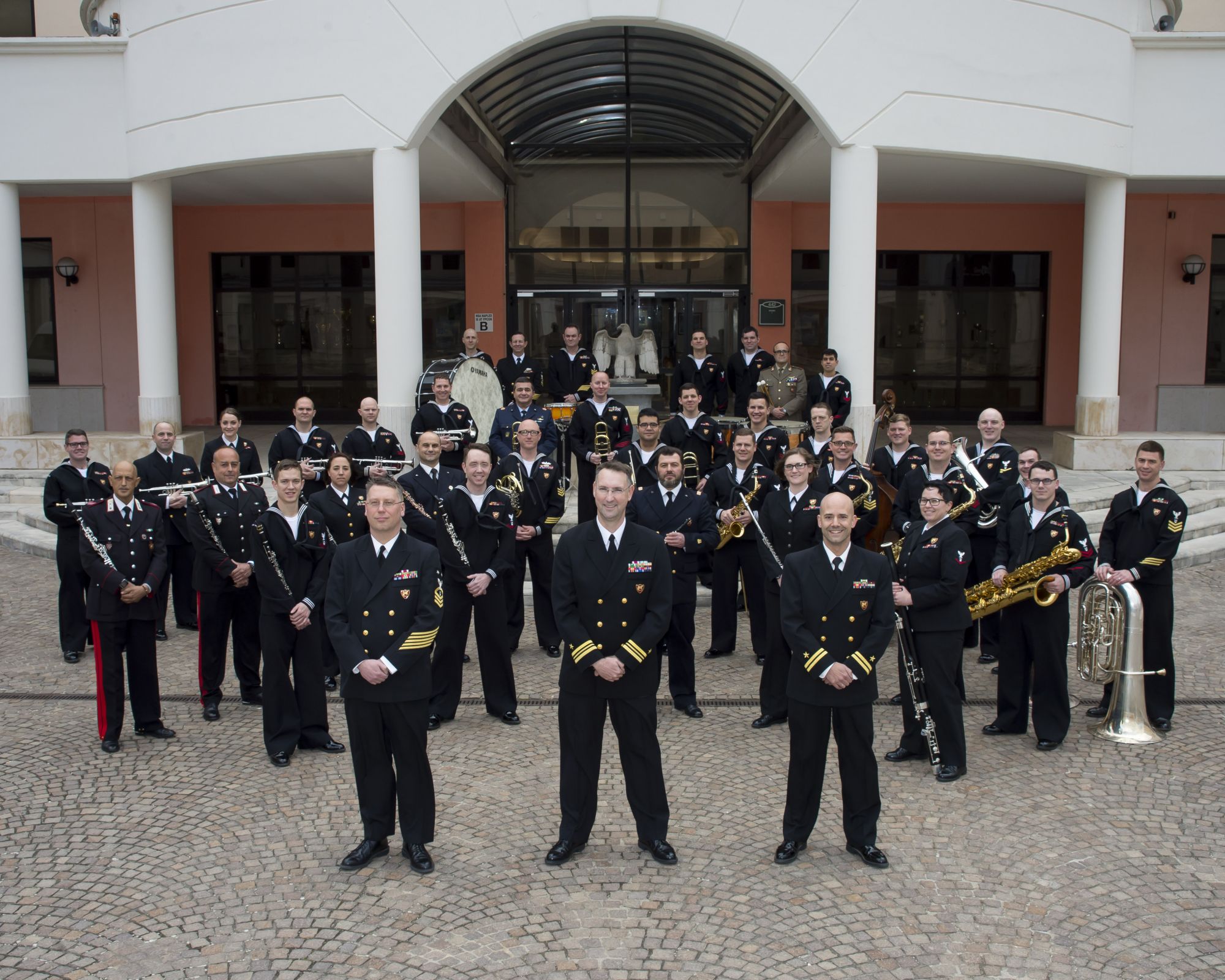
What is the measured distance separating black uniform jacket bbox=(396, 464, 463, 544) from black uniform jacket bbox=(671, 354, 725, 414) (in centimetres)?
579

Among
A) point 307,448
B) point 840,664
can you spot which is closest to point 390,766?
point 840,664

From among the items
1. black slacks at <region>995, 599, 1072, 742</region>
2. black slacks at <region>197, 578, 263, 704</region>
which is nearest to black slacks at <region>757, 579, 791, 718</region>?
black slacks at <region>995, 599, 1072, 742</region>

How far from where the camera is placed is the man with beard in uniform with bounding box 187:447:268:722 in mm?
7570

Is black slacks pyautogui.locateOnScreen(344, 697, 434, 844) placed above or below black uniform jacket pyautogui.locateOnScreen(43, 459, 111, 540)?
below

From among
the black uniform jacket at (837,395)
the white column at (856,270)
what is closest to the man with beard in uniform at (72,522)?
the black uniform jacket at (837,395)

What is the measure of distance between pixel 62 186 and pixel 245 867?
14.3m

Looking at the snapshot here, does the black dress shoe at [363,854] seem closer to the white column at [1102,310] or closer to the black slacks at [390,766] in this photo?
the black slacks at [390,766]

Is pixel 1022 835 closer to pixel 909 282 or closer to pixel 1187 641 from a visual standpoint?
pixel 1187 641

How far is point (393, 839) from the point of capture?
5.82 meters

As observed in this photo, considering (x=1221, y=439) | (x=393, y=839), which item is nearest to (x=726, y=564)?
(x=393, y=839)

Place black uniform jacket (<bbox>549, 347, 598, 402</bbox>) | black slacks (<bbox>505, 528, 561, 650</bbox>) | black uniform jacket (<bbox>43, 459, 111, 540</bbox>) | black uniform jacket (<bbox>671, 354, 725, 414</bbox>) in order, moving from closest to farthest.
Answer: black slacks (<bbox>505, 528, 561, 650</bbox>), black uniform jacket (<bbox>43, 459, 111, 540</bbox>), black uniform jacket (<bbox>671, 354, 725, 414</bbox>), black uniform jacket (<bbox>549, 347, 598, 402</bbox>)

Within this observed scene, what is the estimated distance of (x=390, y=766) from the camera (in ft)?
18.1

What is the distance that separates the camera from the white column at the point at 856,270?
13422 millimetres

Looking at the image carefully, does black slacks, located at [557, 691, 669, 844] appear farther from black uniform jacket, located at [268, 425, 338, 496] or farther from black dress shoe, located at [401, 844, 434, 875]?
black uniform jacket, located at [268, 425, 338, 496]
